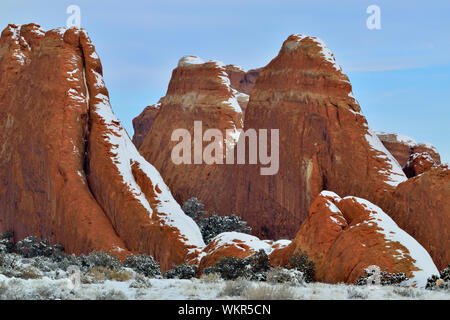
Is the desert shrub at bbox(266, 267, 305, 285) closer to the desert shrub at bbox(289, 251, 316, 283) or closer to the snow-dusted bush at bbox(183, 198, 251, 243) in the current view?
the desert shrub at bbox(289, 251, 316, 283)

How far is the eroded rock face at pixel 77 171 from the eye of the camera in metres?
31.5

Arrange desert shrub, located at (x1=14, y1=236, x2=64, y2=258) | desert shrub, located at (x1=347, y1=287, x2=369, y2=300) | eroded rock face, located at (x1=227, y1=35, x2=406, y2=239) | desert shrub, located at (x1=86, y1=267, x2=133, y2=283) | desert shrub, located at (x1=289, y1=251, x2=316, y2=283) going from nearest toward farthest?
desert shrub, located at (x1=347, y1=287, x2=369, y2=300) → desert shrub, located at (x1=86, y1=267, x2=133, y2=283) → desert shrub, located at (x1=289, y1=251, x2=316, y2=283) → desert shrub, located at (x1=14, y1=236, x2=64, y2=258) → eroded rock face, located at (x1=227, y1=35, x2=406, y2=239)

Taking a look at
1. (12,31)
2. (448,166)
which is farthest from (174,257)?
(12,31)

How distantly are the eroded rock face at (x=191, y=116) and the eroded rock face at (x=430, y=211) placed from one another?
22668 mm

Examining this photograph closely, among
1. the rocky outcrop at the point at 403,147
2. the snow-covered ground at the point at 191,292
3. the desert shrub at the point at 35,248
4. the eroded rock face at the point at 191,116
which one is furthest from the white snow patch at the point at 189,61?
the snow-covered ground at the point at 191,292

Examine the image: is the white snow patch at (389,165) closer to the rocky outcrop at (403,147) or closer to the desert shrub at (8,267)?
the rocky outcrop at (403,147)

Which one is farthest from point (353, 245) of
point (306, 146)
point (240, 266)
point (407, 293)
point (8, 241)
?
point (8, 241)

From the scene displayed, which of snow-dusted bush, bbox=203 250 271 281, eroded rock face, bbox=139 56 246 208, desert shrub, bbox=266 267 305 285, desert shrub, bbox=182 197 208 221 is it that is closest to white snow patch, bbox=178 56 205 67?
eroded rock face, bbox=139 56 246 208

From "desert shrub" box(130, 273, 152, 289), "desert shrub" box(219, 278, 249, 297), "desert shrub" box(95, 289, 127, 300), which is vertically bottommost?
"desert shrub" box(130, 273, 152, 289)

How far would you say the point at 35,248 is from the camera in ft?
111

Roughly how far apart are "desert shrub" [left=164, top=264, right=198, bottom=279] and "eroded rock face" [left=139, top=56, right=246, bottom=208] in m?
22.1

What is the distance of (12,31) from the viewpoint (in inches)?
1758

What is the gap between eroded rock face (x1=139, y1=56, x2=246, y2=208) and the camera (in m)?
49.9
